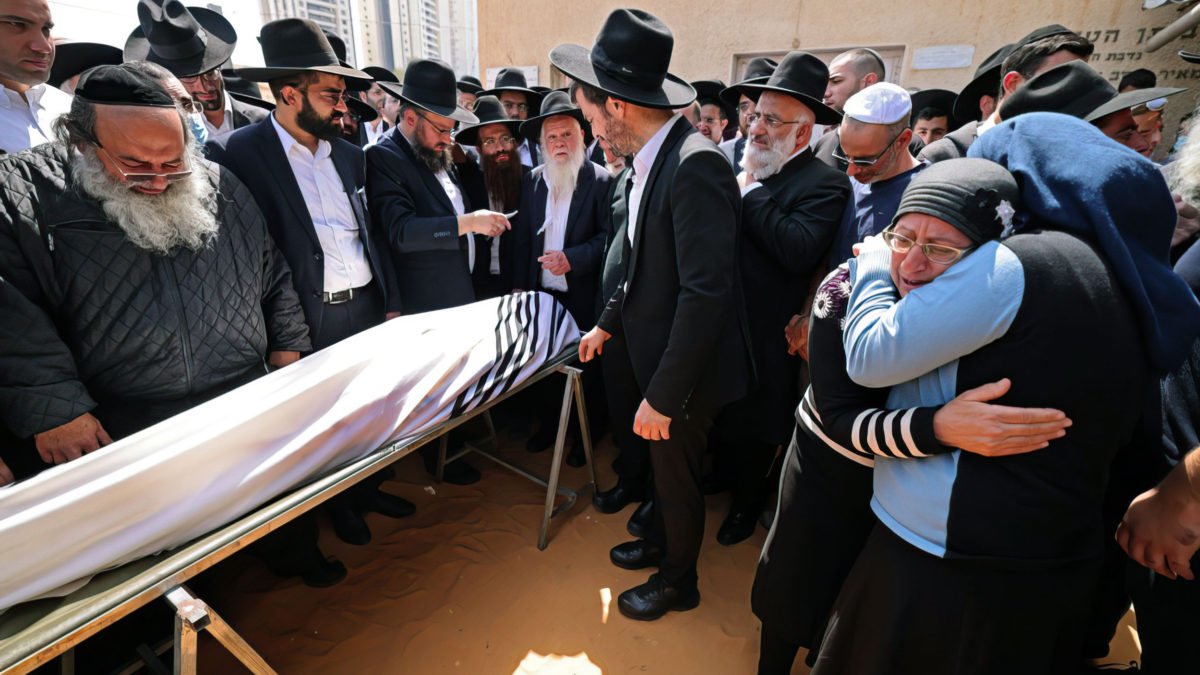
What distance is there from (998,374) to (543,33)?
1173 centimetres

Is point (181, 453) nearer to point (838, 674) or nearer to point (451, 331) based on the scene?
point (451, 331)

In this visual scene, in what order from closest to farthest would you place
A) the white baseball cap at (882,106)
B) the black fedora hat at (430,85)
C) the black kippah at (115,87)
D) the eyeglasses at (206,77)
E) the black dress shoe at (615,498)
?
1. the black kippah at (115,87)
2. the white baseball cap at (882,106)
3. the black dress shoe at (615,498)
4. the black fedora hat at (430,85)
5. the eyeglasses at (206,77)

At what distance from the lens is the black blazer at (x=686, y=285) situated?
75.6 inches

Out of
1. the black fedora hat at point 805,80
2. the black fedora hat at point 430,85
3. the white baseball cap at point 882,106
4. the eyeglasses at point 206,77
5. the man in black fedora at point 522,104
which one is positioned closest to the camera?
the white baseball cap at point 882,106

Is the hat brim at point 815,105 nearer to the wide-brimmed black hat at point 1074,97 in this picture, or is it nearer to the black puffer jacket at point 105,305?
the wide-brimmed black hat at point 1074,97

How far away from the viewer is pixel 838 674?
1574 mm

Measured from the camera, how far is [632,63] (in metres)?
2.04

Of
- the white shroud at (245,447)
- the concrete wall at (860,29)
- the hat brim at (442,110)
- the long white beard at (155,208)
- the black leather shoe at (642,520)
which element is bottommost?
the black leather shoe at (642,520)

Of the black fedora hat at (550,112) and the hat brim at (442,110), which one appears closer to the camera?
the hat brim at (442,110)

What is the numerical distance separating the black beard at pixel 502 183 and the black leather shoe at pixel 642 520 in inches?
92.4

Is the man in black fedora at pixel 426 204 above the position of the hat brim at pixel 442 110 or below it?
below

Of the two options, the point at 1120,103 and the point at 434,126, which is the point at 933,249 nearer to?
the point at 1120,103

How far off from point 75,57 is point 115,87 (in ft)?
10.3

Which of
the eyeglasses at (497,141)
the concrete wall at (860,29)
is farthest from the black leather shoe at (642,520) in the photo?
the concrete wall at (860,29)
